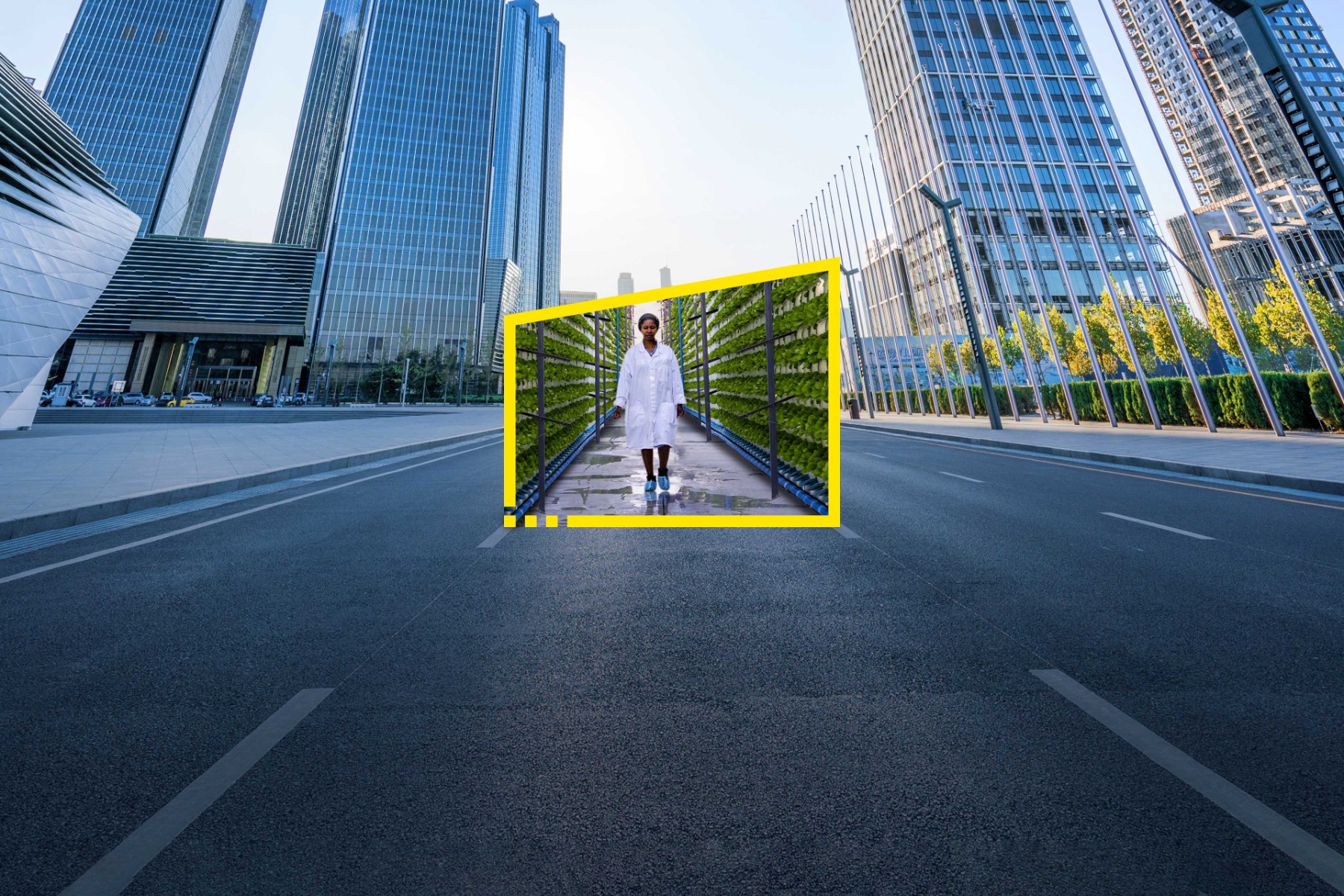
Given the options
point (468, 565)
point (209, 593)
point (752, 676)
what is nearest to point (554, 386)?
point (752, 676)

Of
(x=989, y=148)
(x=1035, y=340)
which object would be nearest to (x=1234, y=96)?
(x=989, y=148)

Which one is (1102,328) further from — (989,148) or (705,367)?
(705,367)

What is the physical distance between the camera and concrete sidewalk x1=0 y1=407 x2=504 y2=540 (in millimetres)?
7914

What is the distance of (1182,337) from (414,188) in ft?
362

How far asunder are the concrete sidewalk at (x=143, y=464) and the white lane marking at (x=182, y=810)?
694 centimetres

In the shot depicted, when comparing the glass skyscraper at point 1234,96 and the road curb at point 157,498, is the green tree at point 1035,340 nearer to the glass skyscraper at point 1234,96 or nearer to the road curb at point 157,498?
the glass skyscraper at point 1234,96

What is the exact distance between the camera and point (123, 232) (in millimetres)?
31375

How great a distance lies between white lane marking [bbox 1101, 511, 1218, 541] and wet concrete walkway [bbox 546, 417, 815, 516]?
5922mm

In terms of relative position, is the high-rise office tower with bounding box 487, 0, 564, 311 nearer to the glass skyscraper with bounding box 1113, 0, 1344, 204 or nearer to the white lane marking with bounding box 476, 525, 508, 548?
the glass skyscraper with bounding box 1113, 0, 1344, 204

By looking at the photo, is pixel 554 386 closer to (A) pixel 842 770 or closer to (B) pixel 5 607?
(A) pixel 842 770

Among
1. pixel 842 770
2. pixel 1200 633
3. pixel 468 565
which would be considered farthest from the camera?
pixel 468 565

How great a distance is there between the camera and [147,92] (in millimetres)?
114812

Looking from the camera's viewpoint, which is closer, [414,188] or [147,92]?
[414,188]

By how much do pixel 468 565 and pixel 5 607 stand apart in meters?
3.13
